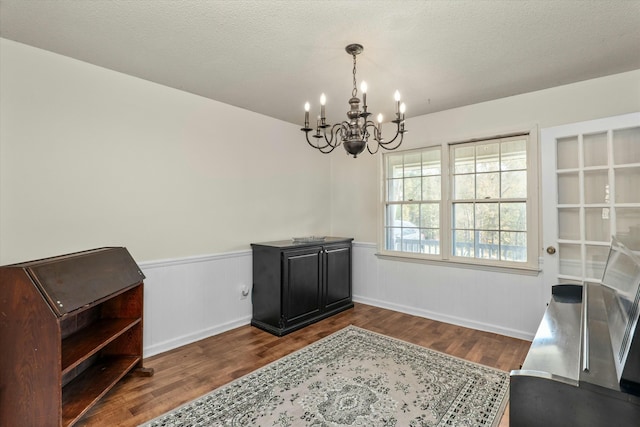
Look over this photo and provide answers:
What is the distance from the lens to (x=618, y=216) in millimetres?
2650

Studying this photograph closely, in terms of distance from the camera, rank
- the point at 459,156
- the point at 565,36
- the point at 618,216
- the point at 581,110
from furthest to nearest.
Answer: the point at 459,156 → the point at 581,110 → the point at 618,216 → the point at 565,36

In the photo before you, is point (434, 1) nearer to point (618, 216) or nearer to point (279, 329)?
point (618, 216)

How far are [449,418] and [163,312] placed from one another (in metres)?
2.52

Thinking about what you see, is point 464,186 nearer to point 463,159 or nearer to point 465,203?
point 465,203

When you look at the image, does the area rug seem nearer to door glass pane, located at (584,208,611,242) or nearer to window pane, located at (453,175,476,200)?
door glass pane, located at (584,208,611,242)

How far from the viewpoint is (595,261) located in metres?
2.75

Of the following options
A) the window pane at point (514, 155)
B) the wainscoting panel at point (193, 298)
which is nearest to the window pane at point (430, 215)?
the window pane at point (514, 155)

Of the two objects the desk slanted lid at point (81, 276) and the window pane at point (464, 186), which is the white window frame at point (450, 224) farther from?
the desk slanted lid at point (81, 276)

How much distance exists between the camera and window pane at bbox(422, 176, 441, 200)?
385 centimetres

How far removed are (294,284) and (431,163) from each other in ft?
7.37

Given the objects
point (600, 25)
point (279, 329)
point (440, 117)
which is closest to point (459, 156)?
point (440, 117)

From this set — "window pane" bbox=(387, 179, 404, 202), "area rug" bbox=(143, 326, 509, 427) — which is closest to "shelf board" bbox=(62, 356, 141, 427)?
"area rug" bbox=(143, 326, 509, 427)

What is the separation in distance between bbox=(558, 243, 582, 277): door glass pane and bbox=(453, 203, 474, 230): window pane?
884 mm

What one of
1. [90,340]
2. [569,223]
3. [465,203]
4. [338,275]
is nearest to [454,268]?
[465,203]
